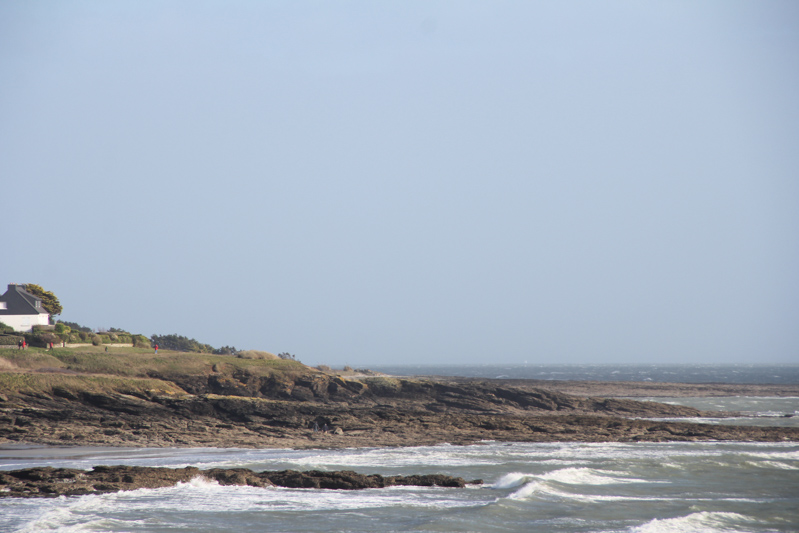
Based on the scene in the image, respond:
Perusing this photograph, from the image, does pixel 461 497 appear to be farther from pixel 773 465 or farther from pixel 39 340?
pixel 39 340

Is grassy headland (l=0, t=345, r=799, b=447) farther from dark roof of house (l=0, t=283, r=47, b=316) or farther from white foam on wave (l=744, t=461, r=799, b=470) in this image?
dark roof of house (l=0, t=283, r=47, b=316)

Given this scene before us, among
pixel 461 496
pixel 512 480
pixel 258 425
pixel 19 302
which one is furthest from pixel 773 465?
pixel 19 302

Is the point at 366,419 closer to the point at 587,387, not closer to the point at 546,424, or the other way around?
the point at 546,424

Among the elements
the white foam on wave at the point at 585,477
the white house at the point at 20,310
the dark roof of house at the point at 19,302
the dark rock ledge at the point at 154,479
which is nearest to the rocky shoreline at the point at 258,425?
the white foam on wave at the point at 585,477

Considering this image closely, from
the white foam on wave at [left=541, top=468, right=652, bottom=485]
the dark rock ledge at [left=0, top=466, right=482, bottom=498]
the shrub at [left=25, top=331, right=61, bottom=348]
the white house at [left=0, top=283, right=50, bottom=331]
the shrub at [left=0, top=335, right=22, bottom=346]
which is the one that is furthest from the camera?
the white house at [left=0, top=283, right=50, bottom=331]

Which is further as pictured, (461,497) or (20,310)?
(20,310)

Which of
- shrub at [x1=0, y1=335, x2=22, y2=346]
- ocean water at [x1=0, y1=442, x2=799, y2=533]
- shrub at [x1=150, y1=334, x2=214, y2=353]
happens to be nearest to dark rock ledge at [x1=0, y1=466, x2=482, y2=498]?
ocean water at [x1=0, y1=442, x2=799, y2=533]

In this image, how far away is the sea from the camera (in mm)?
14648

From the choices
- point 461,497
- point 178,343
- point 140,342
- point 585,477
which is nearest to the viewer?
point 461,497

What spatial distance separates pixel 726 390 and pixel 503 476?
212 ft

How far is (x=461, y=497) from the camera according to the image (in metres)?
17.9

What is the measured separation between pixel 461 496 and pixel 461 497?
0.42ft

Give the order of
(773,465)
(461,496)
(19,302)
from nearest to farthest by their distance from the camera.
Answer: (461,496) < (773,465) < (19,302)

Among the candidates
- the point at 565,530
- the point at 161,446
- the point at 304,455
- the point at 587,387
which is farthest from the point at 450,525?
the point at 587,387
